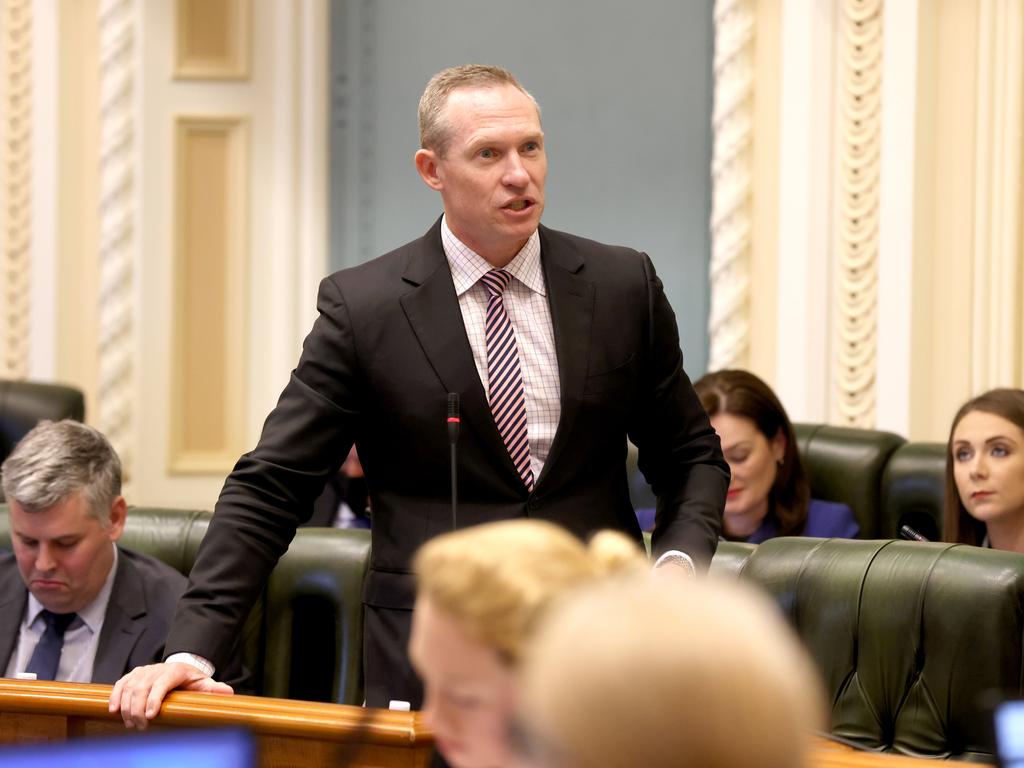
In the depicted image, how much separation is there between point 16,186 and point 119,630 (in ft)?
10.0

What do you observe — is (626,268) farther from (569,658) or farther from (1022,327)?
(1022,327)

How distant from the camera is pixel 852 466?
426 centimetres

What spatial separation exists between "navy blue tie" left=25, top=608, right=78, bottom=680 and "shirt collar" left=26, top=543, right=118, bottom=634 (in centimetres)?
1

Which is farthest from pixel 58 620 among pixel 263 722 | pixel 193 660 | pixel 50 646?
pixel 263 722

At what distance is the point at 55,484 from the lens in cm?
309

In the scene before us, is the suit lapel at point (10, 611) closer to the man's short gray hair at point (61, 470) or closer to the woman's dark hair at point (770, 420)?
the man's short gray hair at point (61, 470)

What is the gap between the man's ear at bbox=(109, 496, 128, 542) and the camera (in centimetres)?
318

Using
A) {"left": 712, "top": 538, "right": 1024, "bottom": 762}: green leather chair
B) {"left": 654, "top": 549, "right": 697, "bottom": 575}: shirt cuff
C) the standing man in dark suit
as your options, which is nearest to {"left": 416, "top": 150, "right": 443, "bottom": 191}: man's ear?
the standing man in dark suit

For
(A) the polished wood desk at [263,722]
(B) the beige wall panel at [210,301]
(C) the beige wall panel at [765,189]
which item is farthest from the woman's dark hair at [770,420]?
(B) the beige wall panel at [210,301]

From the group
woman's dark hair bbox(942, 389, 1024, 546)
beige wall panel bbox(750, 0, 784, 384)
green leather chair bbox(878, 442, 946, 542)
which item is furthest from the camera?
beige wall panel bbox(750, 0, 784, 384)

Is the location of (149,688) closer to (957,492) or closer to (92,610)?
(92,610)

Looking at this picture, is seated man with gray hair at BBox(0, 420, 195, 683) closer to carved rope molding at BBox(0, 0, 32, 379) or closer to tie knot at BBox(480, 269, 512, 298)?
tie knot at BBox(480, 269, 512, 298)

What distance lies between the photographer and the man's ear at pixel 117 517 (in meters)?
3.18

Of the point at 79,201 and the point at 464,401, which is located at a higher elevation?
the point at 79,201
